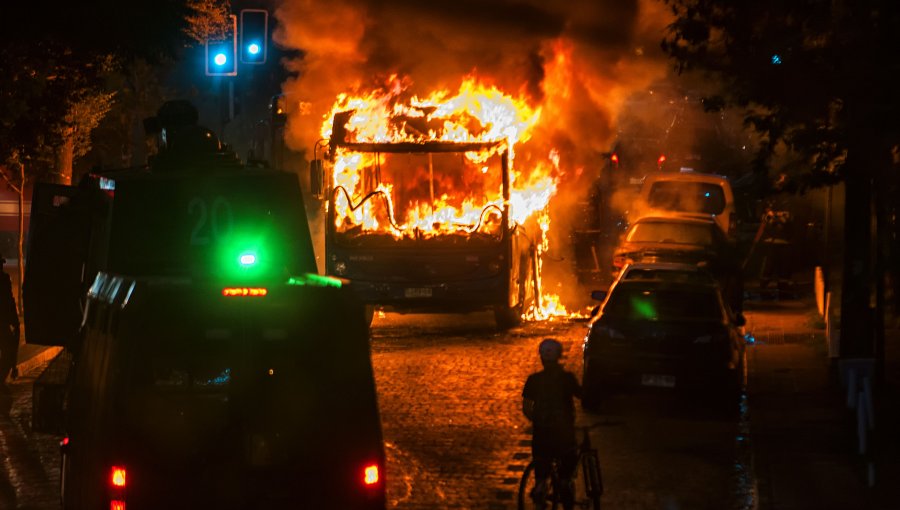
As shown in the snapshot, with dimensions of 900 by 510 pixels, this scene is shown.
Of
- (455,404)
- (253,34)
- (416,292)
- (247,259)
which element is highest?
(253,34)

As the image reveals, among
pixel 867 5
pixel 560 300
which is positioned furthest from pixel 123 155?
pixel 867 5

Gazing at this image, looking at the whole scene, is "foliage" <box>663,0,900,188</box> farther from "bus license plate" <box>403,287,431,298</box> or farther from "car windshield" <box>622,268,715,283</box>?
"bus license plate" <box>403,287,431,298</box>

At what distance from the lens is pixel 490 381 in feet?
55.3

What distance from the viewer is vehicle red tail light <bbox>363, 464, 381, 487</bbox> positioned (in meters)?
6.25

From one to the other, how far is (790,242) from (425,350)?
14.0 m

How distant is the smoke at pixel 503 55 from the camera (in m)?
22.9

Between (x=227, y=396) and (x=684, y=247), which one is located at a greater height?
(x=684, y=247)

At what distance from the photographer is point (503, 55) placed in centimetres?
2320

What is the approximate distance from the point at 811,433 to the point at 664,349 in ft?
6.08

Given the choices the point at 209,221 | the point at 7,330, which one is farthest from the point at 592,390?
the point at 209,221

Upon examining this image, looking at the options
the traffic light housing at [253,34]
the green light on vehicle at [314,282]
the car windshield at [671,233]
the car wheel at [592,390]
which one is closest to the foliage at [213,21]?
the traffic light housing at [253,34]

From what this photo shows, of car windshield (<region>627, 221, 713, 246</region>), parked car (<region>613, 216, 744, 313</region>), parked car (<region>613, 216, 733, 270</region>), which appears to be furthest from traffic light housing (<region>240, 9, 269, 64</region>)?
car windshield (<region>627, 221, 713, 246</region>)

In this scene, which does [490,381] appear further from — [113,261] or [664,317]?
[113,261]

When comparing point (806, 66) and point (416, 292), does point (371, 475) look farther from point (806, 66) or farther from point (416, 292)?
point (416, 292)
